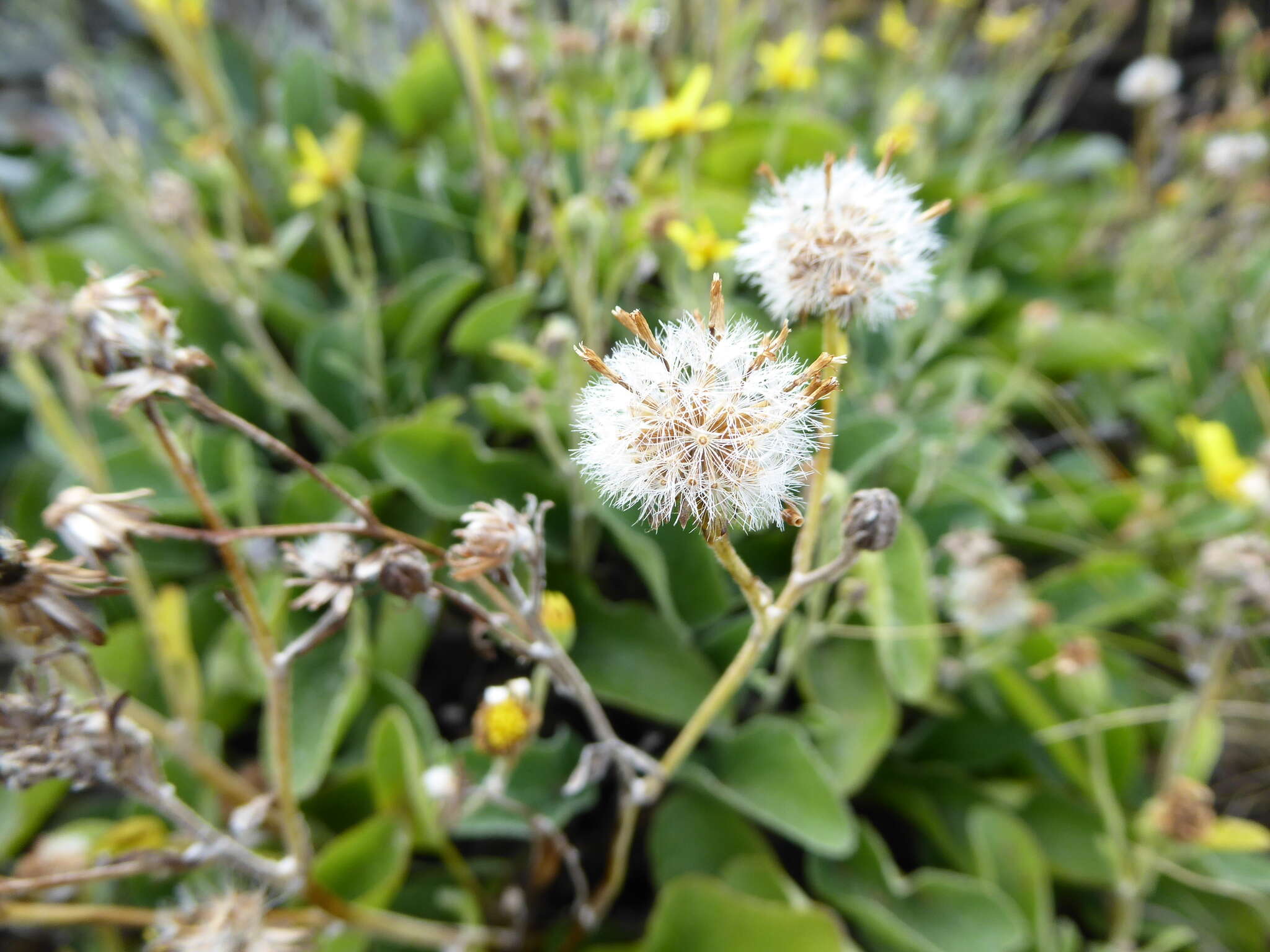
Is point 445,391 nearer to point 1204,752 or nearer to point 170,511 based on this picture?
point 170,511

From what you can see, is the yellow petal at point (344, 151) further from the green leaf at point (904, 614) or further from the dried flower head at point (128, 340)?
the green leaf at point (904, 614)

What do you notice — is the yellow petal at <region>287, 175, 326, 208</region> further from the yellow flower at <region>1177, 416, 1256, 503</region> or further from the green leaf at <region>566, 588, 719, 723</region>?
the yellow flower at <region>1177, 416, 1256, 503</region>

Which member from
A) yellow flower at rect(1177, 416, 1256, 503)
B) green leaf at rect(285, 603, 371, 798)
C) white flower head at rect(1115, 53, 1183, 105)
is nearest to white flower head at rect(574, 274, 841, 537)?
green leaf at rect(285, 603, 371, 798)

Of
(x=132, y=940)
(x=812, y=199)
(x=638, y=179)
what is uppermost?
(x=638, y=179)

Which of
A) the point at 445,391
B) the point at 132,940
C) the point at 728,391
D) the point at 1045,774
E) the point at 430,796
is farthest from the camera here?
the point at 445,391

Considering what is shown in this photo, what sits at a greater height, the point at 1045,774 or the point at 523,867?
the point at 1045,774

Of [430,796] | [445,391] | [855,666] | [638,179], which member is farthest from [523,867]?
[638,179]
